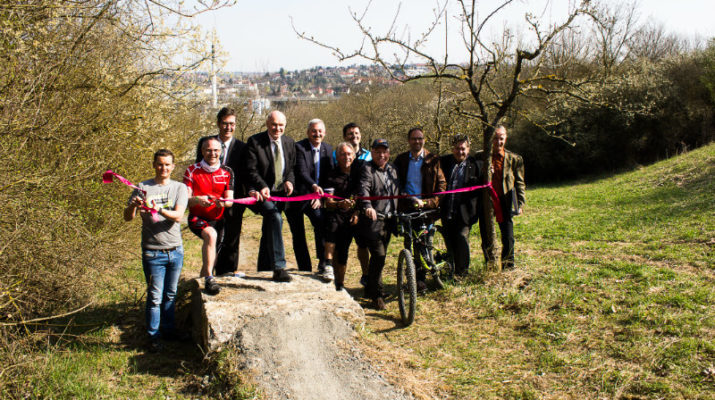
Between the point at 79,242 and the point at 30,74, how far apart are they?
5.46ft

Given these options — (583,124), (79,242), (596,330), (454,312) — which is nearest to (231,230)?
(79,242)

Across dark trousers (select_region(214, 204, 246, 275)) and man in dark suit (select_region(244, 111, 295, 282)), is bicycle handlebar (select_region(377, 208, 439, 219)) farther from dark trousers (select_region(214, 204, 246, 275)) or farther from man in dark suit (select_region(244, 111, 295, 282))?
dark trousers (select_region(214, 204, 246, 275))

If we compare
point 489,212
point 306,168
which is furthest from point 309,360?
point 489,212

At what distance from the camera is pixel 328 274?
5.72m

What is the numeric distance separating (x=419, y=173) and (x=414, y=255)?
1053 mm

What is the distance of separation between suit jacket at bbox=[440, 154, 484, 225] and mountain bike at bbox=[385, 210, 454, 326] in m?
0.34

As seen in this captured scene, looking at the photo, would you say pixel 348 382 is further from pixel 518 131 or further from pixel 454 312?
pixel 518 131

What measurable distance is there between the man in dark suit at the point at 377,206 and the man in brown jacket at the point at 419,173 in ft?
0.85

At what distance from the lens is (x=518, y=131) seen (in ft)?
73.5

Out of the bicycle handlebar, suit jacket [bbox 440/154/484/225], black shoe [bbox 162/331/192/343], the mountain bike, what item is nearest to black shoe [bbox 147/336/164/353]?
black shoe [bbox 162/331/192/343]

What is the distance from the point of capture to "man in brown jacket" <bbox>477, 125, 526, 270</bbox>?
21.0 ft

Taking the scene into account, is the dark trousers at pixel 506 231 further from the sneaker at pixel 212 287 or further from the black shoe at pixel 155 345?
the black shoe at pixel 155 345

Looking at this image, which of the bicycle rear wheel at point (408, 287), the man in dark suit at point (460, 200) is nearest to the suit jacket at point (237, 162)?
the bicycle rear wheel at point (408, 287)

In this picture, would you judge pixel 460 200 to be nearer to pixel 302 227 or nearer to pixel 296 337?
pixel 302 227
